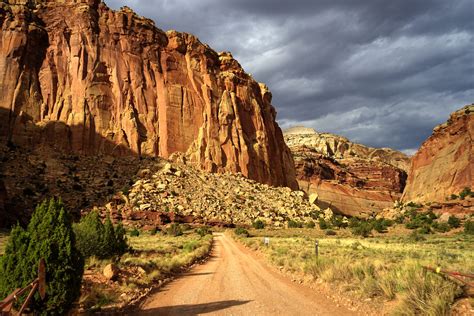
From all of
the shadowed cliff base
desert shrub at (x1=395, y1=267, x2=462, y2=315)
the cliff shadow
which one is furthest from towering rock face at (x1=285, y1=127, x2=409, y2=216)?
desert shrub at (x1=395, y1=267, x2=462, y2=315)

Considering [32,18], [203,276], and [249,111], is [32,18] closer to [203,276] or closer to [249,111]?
[249,111]

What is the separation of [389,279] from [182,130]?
63887 millimetres

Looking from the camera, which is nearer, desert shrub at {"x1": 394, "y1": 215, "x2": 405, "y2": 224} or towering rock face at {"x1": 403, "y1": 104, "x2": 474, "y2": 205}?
desert shrub at {"x1": 394, "y1": 215, "x2": 405, "y2": 224}

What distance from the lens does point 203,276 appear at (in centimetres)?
1670

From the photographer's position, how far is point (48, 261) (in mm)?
7844


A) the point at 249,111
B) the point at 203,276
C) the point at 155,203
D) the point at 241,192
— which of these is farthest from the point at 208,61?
the point at 203,276

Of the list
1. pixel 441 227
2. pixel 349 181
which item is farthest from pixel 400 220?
pixel 349 181

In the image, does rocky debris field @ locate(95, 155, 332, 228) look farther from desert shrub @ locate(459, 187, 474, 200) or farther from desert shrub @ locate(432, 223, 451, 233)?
desert shrub @ locate(459, 187, 474, 200)

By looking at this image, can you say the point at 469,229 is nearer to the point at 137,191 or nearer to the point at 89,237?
the point at 137,191

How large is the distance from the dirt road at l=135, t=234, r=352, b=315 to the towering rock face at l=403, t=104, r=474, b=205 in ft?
226

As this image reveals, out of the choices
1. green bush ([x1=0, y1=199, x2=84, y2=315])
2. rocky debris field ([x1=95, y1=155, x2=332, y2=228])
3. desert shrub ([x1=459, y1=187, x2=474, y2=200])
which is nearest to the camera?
green bush ([x1=0, y1=199, x2=84, y2=315])

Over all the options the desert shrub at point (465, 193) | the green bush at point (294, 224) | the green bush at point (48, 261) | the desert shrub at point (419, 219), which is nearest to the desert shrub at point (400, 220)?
the desert shrub at point (419, 219)

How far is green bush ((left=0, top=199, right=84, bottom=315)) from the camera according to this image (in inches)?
302

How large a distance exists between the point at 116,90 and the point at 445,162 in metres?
65.6
